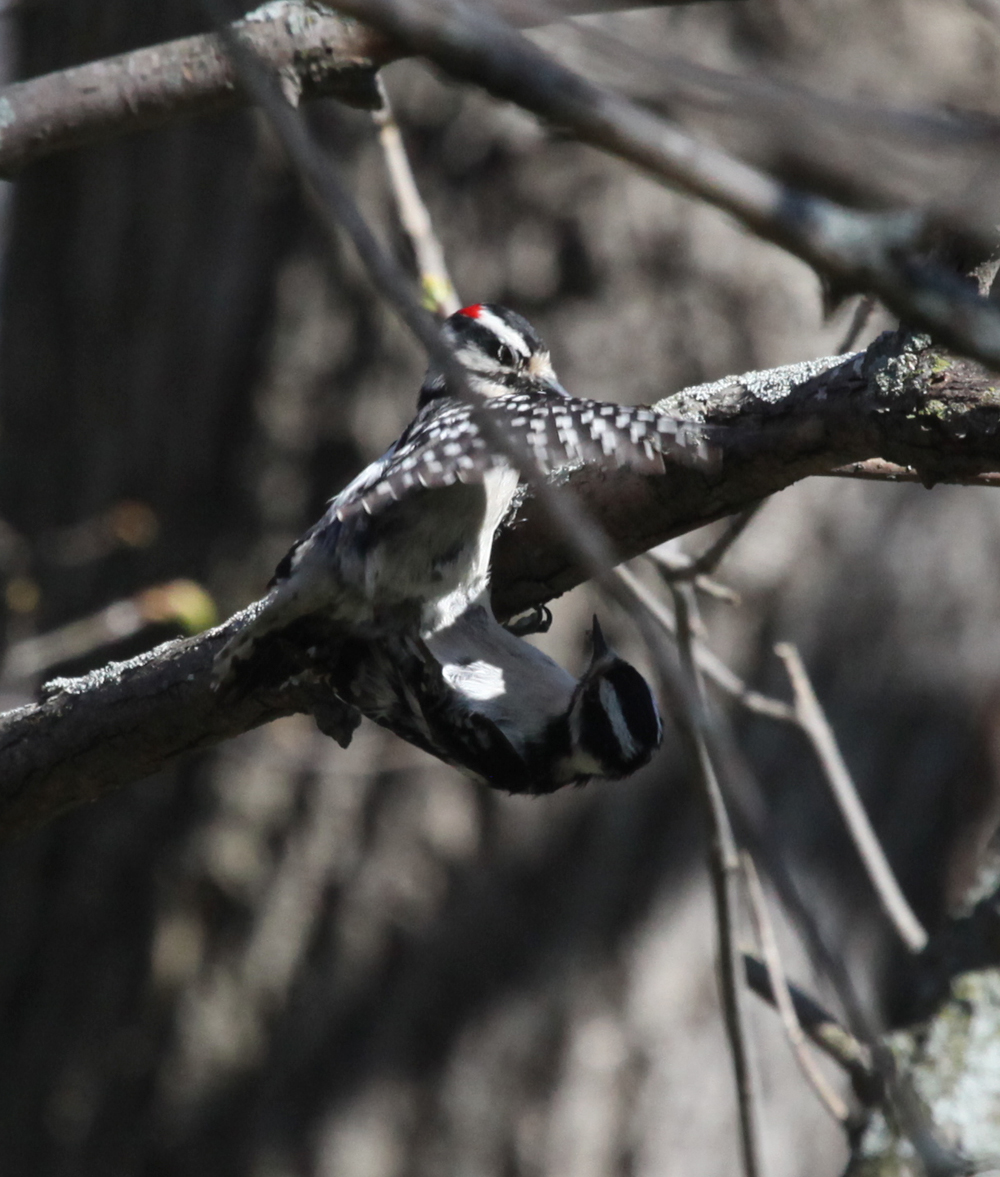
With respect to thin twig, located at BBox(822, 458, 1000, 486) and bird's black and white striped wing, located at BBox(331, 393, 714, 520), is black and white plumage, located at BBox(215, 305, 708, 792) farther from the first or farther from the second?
thin twig, located at BBox(822, 458, 1000, 486)

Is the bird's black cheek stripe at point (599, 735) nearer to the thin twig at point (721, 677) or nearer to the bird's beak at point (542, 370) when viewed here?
the thin twig at point (721, 677)

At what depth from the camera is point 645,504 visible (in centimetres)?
243

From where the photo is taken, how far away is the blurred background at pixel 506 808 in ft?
14.7

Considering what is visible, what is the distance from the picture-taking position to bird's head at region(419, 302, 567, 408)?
A: 3592 mm

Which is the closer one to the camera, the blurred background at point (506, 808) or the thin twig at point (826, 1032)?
the thin twig at point (826, 1032)

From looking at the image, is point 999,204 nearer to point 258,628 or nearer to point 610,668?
point 258,628

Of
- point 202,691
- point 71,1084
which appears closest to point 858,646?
point 202,691

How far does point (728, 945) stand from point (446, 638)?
909mm

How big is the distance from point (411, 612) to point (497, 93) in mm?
2190

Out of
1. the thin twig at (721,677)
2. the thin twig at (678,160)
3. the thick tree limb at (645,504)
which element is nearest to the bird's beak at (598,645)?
the thin twig at (721,677)


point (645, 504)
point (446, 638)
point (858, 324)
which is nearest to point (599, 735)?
point (446, 638)

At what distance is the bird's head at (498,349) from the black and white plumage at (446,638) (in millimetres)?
428

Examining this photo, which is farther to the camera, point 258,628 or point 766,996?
point 766,996

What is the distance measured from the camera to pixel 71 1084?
4984 mm
